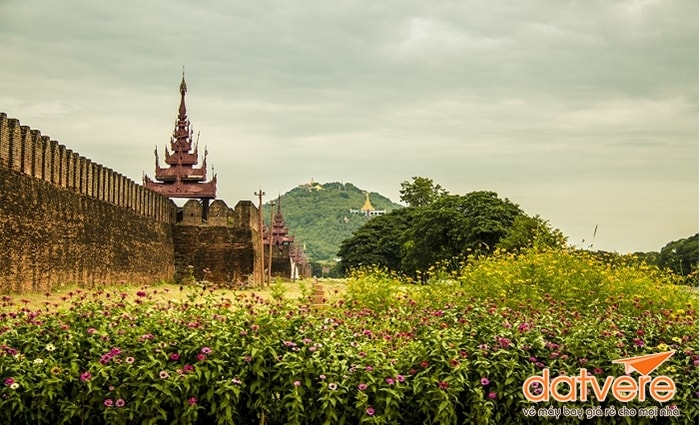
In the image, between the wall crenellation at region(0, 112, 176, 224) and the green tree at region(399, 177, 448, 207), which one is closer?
the wall crenellation at region(0, 112, 176, 224)

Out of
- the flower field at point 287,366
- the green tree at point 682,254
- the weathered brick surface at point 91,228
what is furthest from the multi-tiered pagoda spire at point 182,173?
the flower field at point 287,366

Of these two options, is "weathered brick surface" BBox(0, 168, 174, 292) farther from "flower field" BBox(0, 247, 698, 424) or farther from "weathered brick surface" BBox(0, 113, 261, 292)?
"flower field" BBox(0, 247, 698, 424)

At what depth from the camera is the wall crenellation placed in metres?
14.3

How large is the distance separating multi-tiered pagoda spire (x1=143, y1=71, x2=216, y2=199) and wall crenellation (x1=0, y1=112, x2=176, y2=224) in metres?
3.80

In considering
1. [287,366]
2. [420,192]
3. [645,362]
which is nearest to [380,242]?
[420,192]

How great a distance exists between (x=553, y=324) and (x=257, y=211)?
21065mm

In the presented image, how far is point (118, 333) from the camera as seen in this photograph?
5.66 metres

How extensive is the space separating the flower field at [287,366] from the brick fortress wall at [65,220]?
28.9 ft

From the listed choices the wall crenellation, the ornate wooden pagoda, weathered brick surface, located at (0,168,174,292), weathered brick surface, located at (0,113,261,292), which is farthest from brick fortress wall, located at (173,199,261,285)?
the ornate wooden pagoda

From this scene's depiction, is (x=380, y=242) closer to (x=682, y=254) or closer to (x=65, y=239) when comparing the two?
(x=682, y=254)

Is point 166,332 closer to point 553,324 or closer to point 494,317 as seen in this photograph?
point 494,317

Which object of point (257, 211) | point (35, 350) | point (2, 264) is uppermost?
point (257, 211)

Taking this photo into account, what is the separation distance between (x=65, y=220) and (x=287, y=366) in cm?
1265

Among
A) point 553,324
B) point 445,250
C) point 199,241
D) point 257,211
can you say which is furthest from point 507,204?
point 553,324
